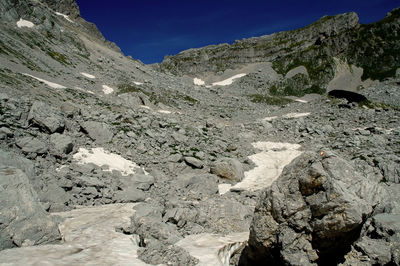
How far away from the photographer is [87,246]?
8219 mm

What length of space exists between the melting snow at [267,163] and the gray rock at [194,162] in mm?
3232

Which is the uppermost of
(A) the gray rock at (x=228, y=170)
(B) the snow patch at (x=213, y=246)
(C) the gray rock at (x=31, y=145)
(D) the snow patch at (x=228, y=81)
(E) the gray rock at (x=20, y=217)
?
(D) the snow patch at (x=228, y=81)

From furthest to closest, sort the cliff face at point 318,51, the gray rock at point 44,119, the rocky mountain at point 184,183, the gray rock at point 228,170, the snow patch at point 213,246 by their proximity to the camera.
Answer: the cliff face at point 318,51
the gray rock at point 228,170
the gray rock at point 44,119
the snow patch at point 213,246
the rocky mountain at point 184,183

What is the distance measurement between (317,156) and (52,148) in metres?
15.7

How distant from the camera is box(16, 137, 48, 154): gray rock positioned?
1468cm

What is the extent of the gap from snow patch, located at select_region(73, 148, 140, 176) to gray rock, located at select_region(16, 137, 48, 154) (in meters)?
2.06

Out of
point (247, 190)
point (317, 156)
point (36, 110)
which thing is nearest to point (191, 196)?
point (247, 190)

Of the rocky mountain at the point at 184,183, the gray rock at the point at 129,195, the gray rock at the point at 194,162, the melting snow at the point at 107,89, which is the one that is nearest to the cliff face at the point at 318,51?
the rocky mountain at the point at 184,183

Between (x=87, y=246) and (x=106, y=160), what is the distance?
1060 centimetres

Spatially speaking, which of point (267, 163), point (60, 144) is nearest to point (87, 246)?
point (60, 144)

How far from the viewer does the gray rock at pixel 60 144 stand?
16008 mm

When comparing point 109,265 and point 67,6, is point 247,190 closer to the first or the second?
point 109,265

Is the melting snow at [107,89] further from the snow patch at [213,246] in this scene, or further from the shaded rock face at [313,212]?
the shaded rock face at [313,212]

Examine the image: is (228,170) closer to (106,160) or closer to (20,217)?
(106,160)
